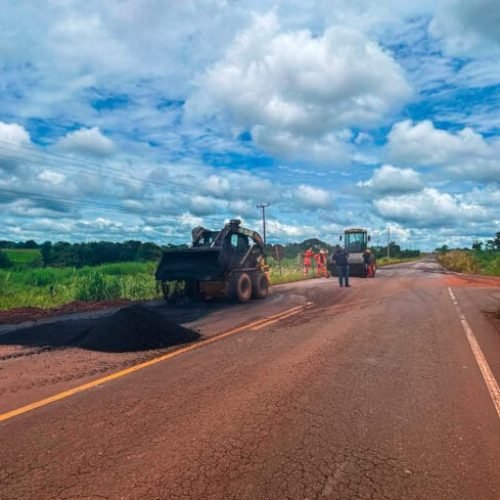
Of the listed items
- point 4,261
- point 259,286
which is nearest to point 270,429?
point 259,286

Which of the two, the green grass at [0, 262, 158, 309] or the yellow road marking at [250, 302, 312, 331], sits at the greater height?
the green grass at [0, 262, 158, 309]

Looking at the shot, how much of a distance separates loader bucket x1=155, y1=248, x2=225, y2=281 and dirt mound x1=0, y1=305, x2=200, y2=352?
548 centimetres

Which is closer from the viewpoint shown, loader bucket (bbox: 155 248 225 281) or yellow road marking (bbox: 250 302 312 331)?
yellow road marking (bbox: 250 302 312 331)

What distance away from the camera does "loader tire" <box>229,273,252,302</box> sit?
1546 cm

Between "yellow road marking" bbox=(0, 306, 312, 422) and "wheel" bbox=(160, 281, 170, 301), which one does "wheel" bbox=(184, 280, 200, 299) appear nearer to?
"wheel" bbox=(160, 281, 170, 301)

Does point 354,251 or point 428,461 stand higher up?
point 354,251

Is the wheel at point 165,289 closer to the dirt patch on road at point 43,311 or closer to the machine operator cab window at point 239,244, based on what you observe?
the dirt patch on road at point 43,311

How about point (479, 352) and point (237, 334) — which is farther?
point (237, 334)

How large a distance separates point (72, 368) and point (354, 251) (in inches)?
1051

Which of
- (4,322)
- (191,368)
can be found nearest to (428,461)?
(191,368)

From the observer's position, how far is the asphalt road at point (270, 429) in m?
3.35

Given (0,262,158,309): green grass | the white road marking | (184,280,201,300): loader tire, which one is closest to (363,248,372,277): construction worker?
(0,262,158,309): green grass

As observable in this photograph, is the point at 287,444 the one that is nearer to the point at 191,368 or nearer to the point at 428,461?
the point at 428,461

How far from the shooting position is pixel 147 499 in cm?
312
